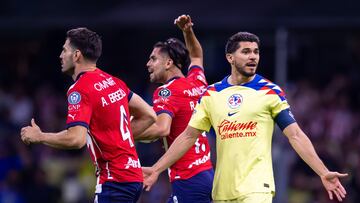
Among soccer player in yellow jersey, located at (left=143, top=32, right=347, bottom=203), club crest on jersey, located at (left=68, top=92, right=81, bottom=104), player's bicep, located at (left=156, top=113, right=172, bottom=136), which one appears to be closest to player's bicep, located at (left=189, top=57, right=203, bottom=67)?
player's bicep, located at (left=156, top=113, right=172, bottom=136)

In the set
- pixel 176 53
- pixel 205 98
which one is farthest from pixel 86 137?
pixel 176 53

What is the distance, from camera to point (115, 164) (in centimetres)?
906

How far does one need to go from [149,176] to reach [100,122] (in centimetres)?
86

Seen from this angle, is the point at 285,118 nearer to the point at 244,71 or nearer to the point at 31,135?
the point at 244,71

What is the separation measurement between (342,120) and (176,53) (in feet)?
21.2

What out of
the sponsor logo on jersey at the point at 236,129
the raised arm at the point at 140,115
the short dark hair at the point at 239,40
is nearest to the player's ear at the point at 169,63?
the raised arm at the point at 140,115

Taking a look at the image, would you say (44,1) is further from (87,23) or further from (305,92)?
(305,92)

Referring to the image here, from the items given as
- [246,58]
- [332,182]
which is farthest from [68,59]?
[332,182]

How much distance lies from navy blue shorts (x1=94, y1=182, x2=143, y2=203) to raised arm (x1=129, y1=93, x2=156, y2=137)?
0.76 metres

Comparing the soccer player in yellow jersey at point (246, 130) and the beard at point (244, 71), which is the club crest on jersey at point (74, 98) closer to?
the soccer player in yellow jersey at point (246, 130)

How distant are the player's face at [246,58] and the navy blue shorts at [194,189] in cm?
142

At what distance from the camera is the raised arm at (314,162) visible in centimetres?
880

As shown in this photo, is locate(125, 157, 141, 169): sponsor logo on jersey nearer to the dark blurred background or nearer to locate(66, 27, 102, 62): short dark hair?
locate(66, 27, 102, 62): short dark hair

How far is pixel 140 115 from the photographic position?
973 cm
